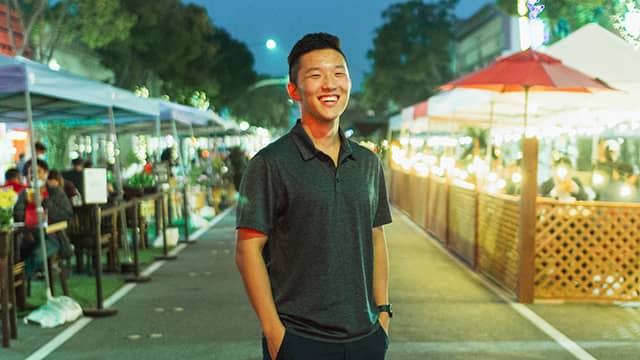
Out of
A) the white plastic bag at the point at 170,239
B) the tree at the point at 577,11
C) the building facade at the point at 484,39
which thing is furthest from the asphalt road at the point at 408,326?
the building facade at the point at 484,39

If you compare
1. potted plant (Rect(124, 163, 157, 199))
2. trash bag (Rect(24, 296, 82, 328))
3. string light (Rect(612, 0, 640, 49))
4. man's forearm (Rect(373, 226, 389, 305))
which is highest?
string light (Rect(612, 0, 640, 49))

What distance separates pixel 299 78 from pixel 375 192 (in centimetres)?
51

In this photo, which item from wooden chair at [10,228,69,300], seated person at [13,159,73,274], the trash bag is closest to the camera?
the trash bag

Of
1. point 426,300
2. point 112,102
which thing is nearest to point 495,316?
point 426,300

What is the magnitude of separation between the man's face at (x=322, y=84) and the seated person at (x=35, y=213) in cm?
641

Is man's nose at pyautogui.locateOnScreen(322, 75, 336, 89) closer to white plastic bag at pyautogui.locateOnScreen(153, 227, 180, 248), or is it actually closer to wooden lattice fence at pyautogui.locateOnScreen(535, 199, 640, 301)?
wooden lattice fence at pyautogui.locateOnScreen(535, 199, 640, 301)

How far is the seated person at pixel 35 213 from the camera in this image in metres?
9.24

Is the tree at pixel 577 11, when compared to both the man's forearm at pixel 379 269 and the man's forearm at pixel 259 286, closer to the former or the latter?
the man's forearm at pixel 379 269

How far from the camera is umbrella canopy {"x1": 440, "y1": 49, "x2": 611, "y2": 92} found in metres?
10.6

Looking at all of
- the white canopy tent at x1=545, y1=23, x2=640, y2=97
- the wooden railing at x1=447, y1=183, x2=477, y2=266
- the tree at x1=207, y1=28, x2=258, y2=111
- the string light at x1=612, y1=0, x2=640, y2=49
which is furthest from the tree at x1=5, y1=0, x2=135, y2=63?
the tree at x1=207, y1=28, x2=258, y2=111

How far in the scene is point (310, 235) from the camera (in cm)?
285

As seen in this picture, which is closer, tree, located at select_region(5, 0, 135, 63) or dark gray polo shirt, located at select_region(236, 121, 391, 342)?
dark gray polo shirt, located at select_region(236, 121, 391, 342)

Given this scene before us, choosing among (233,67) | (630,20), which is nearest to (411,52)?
(233,67)

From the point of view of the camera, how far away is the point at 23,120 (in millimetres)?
15438
